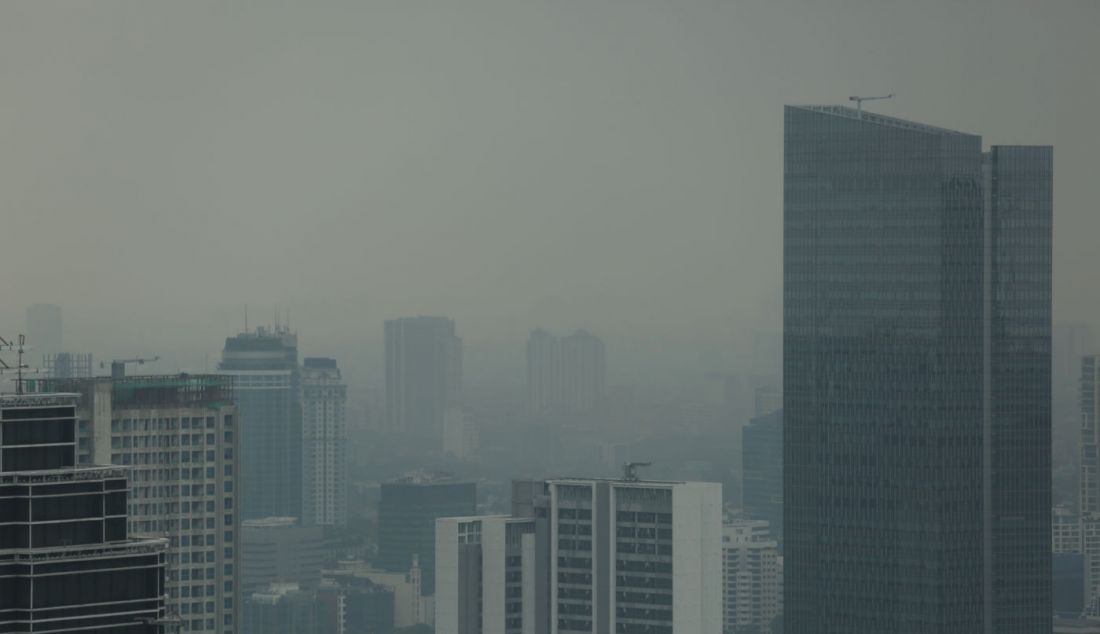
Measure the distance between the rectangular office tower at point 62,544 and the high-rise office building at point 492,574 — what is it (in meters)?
13.0

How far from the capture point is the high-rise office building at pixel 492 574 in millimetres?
26438

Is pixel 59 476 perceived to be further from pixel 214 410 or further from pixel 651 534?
pixel 651 534

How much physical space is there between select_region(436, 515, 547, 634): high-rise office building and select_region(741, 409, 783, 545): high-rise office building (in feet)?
16.0

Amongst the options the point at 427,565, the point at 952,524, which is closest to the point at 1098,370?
the point at 952,524

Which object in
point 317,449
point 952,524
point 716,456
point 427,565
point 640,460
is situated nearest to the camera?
point 952,524

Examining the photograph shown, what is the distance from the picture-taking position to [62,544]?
13375 millimetres

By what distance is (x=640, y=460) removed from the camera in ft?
102

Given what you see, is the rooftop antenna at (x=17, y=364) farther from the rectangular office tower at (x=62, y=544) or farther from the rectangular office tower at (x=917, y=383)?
the rectangular office tower at (x=917, y=383)

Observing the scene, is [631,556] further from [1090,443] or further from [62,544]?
[62,544]

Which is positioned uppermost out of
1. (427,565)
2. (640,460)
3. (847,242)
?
(847,242)

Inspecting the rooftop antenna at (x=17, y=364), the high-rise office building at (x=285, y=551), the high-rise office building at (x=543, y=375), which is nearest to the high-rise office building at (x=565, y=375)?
the high-rise office building at (x=543, y=375)

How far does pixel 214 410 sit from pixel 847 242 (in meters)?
8.84

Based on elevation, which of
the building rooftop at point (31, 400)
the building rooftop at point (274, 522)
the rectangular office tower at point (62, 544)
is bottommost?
the building rooftop at point (274, 522)

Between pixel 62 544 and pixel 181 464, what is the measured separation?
10894mm
